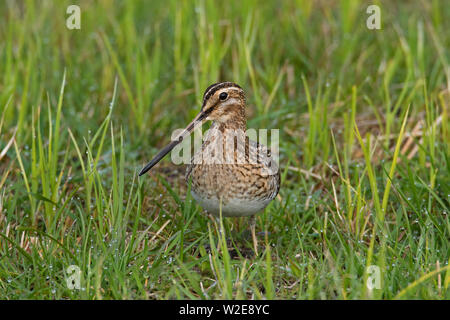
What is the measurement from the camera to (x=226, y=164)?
12.9 ft

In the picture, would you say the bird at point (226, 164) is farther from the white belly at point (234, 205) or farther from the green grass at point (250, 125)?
the green grass at point (250, 125)

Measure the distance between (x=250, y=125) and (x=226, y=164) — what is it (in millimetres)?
1377

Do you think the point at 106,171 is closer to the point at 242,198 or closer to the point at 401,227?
the point at 242,198

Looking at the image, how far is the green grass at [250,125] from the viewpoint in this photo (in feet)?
11.5

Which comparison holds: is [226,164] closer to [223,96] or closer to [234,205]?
[234,205]

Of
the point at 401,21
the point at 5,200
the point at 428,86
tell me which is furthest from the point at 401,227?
the point at 401,21

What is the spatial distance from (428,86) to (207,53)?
188cm

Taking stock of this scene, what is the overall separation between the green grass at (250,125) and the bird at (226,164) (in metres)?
0.21

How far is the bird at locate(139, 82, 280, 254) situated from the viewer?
3.88 m

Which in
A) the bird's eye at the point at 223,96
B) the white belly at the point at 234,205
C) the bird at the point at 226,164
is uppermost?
the bird's eye at the point at 223,96

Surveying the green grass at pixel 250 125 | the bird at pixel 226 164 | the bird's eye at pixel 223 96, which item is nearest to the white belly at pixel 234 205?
the bird at pixel 226 164

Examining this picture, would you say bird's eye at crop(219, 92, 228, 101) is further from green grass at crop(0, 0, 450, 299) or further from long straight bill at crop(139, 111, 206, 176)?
green grass at crop(0, 0, 450, 299)

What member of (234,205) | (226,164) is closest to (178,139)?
(226,164)

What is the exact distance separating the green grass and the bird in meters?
0.21
